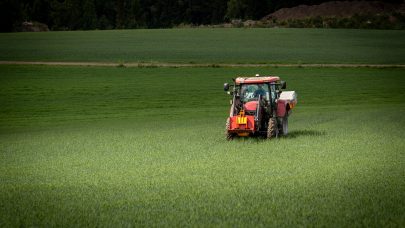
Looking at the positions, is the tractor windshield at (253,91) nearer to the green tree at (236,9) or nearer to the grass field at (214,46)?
the grass field at (214,46)

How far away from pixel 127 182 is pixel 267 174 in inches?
112

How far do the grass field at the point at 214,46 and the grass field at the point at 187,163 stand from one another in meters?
21.2

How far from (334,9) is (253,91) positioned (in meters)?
109

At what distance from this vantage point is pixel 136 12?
156 metres

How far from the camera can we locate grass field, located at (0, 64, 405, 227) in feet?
37.5


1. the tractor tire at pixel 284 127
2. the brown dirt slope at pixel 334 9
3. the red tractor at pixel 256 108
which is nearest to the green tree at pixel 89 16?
the brown dirt slope at pixel 334 9

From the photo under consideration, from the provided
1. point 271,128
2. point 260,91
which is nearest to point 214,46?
point 260,91

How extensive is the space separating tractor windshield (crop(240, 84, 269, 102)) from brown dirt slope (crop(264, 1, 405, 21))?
10237cm

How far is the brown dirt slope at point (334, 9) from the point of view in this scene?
126 metres

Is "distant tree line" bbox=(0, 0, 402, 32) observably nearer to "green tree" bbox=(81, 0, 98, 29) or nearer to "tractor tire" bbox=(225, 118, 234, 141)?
"green tree" bbox=(81, 0, 98, 29)

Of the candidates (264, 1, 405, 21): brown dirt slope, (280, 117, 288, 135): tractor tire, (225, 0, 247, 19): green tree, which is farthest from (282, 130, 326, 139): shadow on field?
(225, 0, 247, 19): green tree

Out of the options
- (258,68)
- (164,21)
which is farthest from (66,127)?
(164,21)

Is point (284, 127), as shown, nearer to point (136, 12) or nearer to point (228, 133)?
point (228, 133)

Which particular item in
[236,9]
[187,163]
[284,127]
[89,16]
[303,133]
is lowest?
[89,16]
